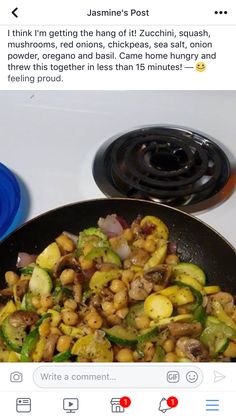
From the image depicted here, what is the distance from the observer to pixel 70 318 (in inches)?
25.1

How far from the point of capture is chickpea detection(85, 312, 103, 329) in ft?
2.06

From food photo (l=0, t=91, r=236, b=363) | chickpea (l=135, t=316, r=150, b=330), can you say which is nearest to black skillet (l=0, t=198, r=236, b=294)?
food photo (l=0, t=91, r=236, b=363)

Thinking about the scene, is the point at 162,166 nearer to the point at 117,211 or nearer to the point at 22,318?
the point at 117,211

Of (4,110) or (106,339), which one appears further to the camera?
(4,110)

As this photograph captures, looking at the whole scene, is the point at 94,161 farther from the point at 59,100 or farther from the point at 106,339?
the point at 106,339

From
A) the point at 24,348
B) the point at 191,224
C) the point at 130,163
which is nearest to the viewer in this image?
the point at 24,348

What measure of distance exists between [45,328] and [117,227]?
0.17m

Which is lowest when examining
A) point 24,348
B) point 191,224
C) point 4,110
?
point 24,348

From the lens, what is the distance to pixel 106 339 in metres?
0.61

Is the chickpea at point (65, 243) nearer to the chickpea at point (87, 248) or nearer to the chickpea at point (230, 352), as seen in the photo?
the chickpea at point (87, 248)
